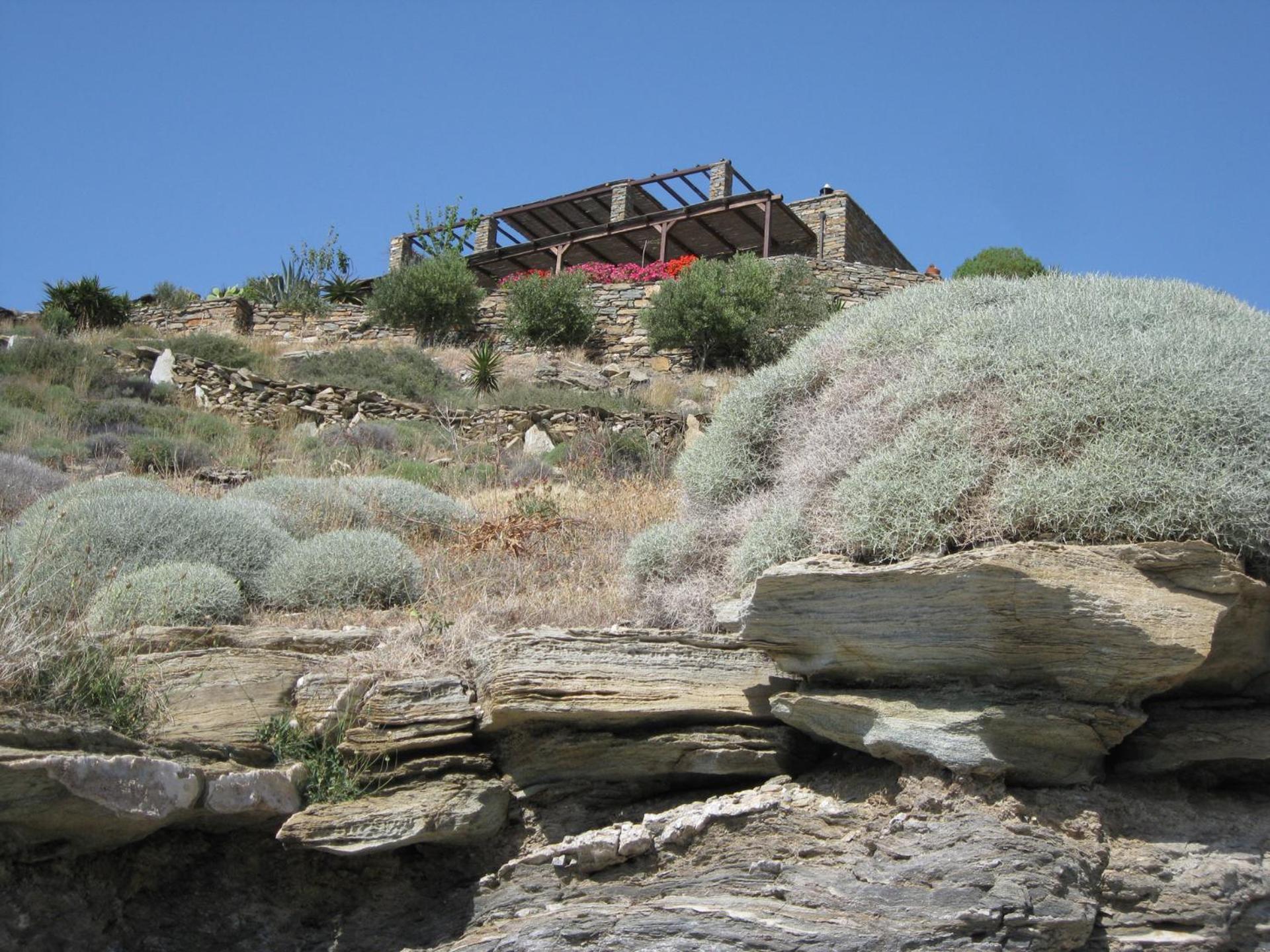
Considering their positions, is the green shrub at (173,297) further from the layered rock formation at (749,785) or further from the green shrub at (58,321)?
the layered rock formation at (749,785)

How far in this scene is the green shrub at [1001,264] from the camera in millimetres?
24219

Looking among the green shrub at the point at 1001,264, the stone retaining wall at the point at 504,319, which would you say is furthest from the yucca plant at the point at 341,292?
the green shrub at the point at 1001,264

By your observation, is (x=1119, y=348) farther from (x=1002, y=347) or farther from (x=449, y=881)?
(x=449, y=881)

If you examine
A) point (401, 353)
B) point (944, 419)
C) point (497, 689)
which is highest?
point (401, 353)

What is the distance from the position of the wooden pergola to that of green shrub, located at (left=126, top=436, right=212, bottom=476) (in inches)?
616

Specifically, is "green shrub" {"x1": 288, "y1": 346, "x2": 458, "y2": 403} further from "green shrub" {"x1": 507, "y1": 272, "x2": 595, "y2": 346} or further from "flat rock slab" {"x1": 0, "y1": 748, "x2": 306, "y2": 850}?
"flat rock slab" {"x1": 0, "y1": 748, "x2": 306, "y2": 850}

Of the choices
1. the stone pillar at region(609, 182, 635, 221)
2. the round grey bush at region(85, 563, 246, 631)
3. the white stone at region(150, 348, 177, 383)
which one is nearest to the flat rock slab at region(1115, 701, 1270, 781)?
the round grey bush at region(85, 563, 246, 631)

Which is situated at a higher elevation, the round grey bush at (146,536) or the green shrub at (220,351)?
the green shrub at (220,351)

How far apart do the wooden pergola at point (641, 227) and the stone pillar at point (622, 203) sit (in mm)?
23

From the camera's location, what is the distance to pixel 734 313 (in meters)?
19.4

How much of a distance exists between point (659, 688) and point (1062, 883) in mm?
1773

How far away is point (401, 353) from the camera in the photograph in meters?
20.0

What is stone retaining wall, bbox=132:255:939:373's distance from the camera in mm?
21484

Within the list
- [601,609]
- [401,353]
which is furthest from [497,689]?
[401,353]
